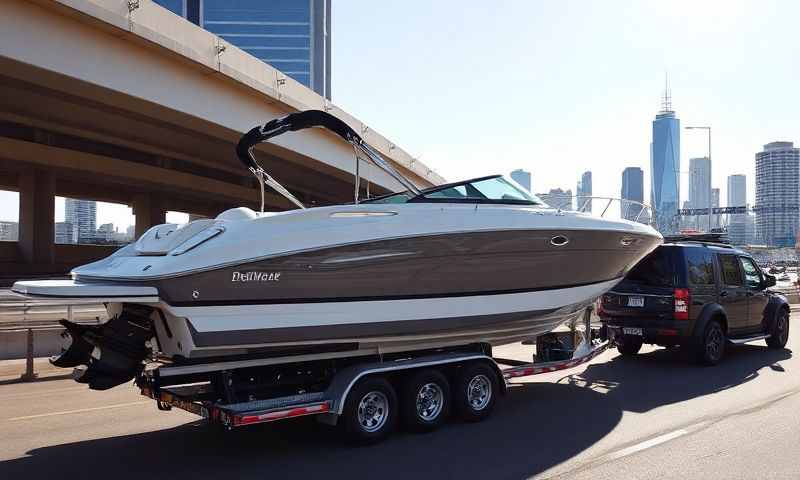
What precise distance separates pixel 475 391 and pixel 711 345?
506cm

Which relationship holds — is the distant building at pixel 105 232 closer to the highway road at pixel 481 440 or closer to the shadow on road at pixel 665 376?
the highway road at pixel 481 440

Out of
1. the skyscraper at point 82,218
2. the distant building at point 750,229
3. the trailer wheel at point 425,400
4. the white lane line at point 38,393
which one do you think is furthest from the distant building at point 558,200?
the distant building at point 750,229

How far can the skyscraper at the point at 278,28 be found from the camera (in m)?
137

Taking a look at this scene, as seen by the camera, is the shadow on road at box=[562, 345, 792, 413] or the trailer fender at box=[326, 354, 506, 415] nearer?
the trailer fender at box=[326, 354, 506, 415]

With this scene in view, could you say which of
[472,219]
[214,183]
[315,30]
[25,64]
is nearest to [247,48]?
[315,30]

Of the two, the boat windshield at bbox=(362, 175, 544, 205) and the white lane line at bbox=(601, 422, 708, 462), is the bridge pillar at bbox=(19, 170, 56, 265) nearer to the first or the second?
→ the boat windshield at bbox=(362, 175, 544, 205)

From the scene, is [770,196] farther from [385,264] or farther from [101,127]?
[385,264]

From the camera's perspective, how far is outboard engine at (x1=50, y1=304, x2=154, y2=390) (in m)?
5.49

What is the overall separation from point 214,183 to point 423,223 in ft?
108

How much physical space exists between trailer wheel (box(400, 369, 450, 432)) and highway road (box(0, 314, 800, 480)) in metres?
0.13

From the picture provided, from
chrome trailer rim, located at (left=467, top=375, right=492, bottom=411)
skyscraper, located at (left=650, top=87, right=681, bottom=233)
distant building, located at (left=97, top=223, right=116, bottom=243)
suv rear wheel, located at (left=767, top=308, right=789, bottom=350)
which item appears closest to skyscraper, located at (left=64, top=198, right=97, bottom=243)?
distant building, located at (left=97, top=223, right=116, bottom=243)

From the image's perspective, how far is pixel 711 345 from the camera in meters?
10.4

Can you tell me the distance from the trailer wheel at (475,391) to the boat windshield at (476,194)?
1.73 metres

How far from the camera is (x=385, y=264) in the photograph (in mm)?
6359
